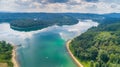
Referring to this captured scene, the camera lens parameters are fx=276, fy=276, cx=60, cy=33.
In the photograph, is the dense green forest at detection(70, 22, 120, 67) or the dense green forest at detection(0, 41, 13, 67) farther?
the dense green forest at detection(0, 41, 13, 67)

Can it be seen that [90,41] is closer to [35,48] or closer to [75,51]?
[75,51]

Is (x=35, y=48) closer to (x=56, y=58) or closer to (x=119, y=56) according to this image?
(x=56, y=58)

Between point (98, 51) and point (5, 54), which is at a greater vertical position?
point (98, 51)

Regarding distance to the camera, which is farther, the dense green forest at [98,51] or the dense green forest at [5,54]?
the dense green forest at [5,54]

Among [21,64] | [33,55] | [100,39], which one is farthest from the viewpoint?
[100,39]

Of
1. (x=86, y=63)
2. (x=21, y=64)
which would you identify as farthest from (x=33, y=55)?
(x=86, y=63)

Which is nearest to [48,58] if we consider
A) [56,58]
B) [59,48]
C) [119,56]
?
[56,58]

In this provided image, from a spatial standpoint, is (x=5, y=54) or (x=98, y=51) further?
(x=5, y=54)

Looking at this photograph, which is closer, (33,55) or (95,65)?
(95,65)

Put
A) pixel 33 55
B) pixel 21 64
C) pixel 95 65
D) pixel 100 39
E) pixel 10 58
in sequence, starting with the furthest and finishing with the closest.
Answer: pixel 100 39, pixel 33 55, pixel 10 58, pixel 21 64, pixel 95 65
